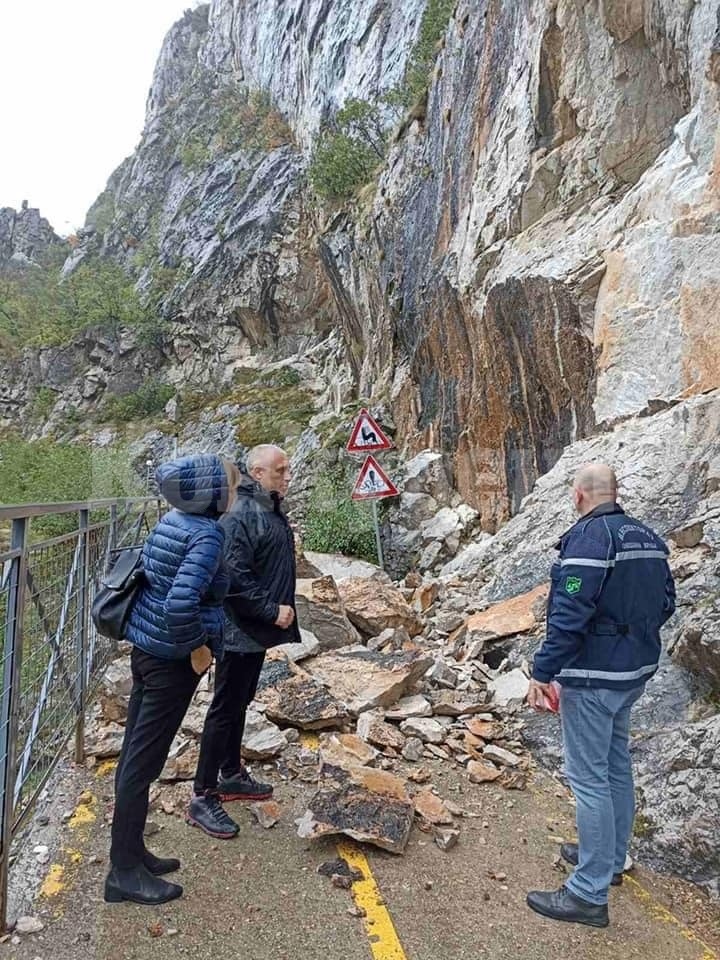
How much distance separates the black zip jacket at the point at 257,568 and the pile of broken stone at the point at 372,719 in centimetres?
94

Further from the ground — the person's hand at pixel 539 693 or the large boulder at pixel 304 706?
the person's hand at pixel 539 693

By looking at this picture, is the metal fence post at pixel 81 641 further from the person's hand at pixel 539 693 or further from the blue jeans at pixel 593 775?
the blue jeans at pixel 593 775

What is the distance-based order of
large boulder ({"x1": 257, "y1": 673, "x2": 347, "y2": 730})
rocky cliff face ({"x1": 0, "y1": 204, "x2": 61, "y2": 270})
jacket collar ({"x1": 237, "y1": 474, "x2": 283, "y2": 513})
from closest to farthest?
1. jacket collar ({"x1": 237, "y1": 474, "x2": 283, "y2": 513})
2. large boulder ({"x1": 257, "y1": 673, "x2": 347, "y2": 730})
3. rocky cliff face ({"x1": 0, "y1": 204, "x2": 61, "y2": 270})

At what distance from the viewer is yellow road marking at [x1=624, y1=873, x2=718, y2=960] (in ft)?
8.29

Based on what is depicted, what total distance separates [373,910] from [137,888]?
103 centimetres

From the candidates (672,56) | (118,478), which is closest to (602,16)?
(672,56)

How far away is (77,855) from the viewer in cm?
299

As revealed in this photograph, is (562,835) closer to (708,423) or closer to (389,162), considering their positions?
(708,423)

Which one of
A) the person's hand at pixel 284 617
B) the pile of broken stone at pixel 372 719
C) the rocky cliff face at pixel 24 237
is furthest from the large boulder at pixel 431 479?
the rocky cliff face at pixel 24 237

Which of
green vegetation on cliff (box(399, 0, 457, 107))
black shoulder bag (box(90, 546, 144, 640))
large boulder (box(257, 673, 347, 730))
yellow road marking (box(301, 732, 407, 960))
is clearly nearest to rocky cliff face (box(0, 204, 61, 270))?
green vegetation on cliff (box(399, 0, 457, 107))

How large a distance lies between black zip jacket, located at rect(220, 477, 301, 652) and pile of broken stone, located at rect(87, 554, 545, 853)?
94 cm

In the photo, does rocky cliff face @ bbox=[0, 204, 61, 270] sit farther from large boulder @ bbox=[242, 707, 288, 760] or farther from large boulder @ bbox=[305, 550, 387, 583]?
large boulder @ bbox=[242, 707, 288, 760]

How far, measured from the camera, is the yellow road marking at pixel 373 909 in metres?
2.42

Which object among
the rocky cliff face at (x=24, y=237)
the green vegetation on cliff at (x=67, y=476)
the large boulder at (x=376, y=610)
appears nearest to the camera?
the large boulder at (x=376, y=610)
